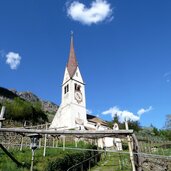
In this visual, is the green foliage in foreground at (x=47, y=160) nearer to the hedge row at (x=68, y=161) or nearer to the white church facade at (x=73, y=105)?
the hedge row at (x=68, y=161)

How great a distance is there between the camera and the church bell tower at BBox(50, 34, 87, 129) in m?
42.1

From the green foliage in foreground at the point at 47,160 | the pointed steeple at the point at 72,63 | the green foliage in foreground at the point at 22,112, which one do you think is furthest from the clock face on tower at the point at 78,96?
the green foliage in foreground at the point at 47,160

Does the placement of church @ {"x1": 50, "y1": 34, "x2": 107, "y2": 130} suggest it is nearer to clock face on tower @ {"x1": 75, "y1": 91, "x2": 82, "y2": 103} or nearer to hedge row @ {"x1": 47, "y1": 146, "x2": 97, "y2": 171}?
clock face on tower @ {"x1": 75, "y1": 91, "x2": 82, "y2": 103}

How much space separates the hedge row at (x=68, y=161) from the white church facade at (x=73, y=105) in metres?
21.1

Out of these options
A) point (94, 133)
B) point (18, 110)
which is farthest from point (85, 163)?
point (18, 110)

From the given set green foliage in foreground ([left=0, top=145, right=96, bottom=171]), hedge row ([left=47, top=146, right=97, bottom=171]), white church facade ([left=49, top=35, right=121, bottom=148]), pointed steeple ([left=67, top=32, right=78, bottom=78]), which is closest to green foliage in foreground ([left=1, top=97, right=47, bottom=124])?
white church facade ([left=49, top=35, right=121, bottom=148])

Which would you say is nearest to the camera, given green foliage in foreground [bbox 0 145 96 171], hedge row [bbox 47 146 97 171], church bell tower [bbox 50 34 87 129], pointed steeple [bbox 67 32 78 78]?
green foliage in foreground [bbox 0 145 96 171]

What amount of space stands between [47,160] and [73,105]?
99.6 feet

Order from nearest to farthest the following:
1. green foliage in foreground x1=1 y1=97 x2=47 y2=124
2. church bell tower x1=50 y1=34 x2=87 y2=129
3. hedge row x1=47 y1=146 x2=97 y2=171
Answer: hedge row x1=47 y1=146 x2=97 y2=171, green foliage in foreground x1=1 y1=97 x2=47 y2=124, church bell tower x1=50 y1=34 x2=87 y2=129

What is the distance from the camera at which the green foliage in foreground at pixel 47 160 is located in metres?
11.5

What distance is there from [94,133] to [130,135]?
3.94 ft

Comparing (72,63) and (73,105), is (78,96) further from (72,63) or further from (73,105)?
(72,63)

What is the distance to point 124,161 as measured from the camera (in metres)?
18.8

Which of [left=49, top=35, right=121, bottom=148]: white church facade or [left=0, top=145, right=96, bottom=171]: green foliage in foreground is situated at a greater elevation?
[left=49, top=35, right=121, bottom=148]: white church facade
